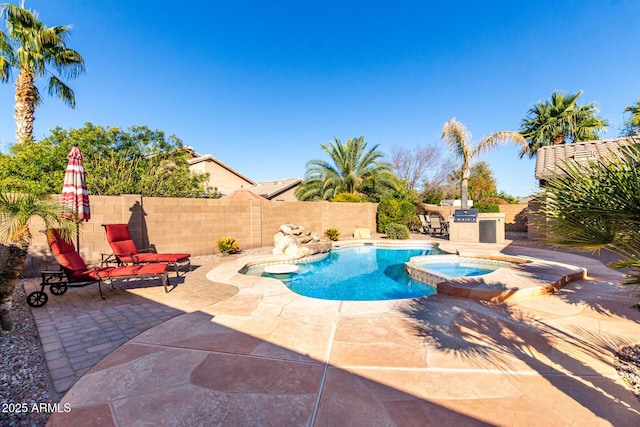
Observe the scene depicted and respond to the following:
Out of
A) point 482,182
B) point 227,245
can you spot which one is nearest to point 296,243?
point 227,245

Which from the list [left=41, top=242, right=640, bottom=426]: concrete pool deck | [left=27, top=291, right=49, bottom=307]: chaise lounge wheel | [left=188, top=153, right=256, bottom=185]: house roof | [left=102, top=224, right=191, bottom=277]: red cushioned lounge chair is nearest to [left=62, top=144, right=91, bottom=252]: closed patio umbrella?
[left=102, top=224, right=191, bottom=277]: red cushioned lounge chair

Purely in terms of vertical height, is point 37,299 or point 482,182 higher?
point 482,182

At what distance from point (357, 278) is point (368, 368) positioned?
212 inches

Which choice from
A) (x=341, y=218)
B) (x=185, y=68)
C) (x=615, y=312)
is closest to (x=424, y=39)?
(x=341, y=218)

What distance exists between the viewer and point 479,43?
13609 mm

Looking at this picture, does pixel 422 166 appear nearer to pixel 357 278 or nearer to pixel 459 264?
pixel 459 264

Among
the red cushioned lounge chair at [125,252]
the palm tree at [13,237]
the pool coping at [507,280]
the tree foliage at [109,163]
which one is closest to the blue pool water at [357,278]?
the pool coping at [507,280]

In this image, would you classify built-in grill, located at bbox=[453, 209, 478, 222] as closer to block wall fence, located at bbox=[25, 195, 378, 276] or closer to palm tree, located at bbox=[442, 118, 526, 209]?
palm tree, located at bbox=[442, 118, 526, 209]

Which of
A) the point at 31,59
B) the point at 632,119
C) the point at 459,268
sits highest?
the point at 31,59

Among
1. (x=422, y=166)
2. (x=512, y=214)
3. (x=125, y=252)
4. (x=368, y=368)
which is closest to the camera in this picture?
(x=368, y=368)

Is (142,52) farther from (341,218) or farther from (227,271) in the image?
(341,218)

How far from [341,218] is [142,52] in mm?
12515

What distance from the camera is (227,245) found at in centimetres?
1012

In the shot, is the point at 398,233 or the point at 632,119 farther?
the point at 632,119
